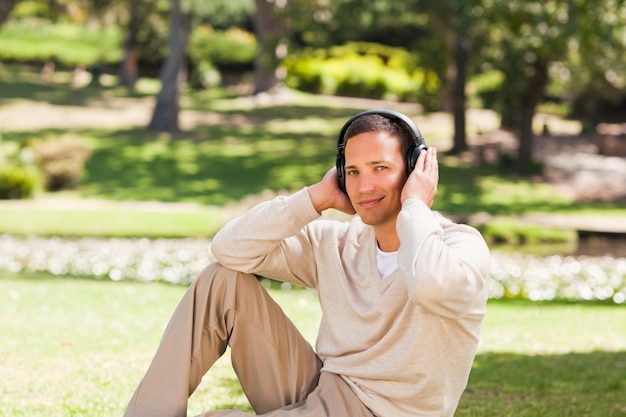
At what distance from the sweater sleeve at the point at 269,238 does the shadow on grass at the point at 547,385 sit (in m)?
1.80

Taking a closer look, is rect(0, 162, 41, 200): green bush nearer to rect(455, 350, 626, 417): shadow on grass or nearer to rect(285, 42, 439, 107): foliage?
rect(455, 350, 626, 417): shadow on grass

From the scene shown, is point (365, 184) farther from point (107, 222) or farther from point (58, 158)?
point (58, 158)

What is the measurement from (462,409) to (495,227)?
15039 millimetres

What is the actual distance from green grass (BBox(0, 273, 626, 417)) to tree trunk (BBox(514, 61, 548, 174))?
16.2 m

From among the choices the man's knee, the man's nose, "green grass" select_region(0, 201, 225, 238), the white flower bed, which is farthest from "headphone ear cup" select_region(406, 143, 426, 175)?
"green grass" select_region(0, 201, 225, 238)

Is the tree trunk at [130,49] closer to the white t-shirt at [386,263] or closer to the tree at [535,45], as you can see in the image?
the tree at [535,45]

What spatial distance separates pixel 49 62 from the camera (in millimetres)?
46375

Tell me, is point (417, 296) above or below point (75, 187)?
above

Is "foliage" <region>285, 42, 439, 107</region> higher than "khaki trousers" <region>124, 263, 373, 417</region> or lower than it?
lower

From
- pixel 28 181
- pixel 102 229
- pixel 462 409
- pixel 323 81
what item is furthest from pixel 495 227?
pixel 323 81

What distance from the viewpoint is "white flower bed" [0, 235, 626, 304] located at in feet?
45.7

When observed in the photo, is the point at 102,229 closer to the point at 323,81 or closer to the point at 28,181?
the point at 28,181

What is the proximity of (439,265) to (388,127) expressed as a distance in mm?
708

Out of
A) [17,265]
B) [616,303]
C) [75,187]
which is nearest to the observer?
[616,303]
